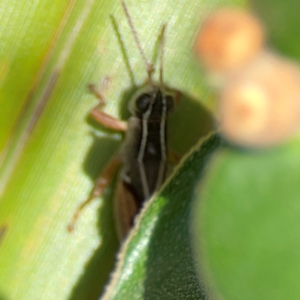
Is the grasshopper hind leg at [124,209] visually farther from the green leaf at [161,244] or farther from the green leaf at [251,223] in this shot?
the green leaf at [251,223]

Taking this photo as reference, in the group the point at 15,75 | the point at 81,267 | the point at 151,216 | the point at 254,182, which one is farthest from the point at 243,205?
the point at 81,267

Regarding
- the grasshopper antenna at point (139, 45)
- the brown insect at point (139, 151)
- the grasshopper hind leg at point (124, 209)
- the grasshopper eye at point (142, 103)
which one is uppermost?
the grasshopper antenna at point (139, 45)

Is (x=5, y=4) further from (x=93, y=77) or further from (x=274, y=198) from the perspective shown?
(x=274, y=198)

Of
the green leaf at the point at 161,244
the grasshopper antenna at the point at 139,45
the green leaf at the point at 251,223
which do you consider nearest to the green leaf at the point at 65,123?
the grasshopper antenna at the point at 139,45

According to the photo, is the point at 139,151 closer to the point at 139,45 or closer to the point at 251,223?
the point at 139,45

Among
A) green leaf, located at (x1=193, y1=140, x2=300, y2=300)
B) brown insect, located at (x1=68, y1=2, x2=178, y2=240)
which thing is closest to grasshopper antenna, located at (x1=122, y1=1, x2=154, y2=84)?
brown insect, located at (x1=68, y1=2, x2=178, y2=240)

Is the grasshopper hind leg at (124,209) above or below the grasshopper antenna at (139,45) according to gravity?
below
